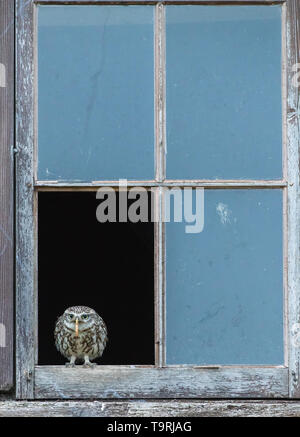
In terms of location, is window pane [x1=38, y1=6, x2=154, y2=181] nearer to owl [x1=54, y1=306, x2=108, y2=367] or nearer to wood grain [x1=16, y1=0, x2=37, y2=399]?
wood grain [x1=16, y1=0, x2=37, y2=399]

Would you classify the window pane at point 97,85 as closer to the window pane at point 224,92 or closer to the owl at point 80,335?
the window pane at point 224,92

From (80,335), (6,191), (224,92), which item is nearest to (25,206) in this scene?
(6,191)

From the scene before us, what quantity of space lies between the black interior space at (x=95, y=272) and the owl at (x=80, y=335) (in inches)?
38.3

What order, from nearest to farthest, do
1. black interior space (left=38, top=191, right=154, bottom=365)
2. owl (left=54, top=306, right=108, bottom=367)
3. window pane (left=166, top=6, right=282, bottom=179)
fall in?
window pane (left=166, top=6, right=282, bottom=179) → owl (left=54, top=306, right=108, bottom=367) → black interior space (left=38, top=191, right=154, bottom=365)

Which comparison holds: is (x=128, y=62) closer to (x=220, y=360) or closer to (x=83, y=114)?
(x=83, y=114)

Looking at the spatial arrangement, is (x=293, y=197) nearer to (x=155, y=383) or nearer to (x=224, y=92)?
(x=224, y=92)

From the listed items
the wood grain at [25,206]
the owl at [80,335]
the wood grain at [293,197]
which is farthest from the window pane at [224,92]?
the owl at [80,335]

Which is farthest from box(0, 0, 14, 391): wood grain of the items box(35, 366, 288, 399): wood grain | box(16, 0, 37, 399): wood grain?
box(35, 366, 288, 399): wood grain

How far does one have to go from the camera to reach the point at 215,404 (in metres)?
2.56

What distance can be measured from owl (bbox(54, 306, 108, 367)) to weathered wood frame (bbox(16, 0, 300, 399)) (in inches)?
12.9

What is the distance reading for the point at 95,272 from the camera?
439 centimetres

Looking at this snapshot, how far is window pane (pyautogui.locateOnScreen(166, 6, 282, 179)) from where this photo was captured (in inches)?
106

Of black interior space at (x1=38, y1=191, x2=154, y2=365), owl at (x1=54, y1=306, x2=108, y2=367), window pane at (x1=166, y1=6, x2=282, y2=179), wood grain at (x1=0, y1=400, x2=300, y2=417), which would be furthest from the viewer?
black interior space at (x1=38, y1=191, x2=154, y2=365)

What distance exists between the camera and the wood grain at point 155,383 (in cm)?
262
